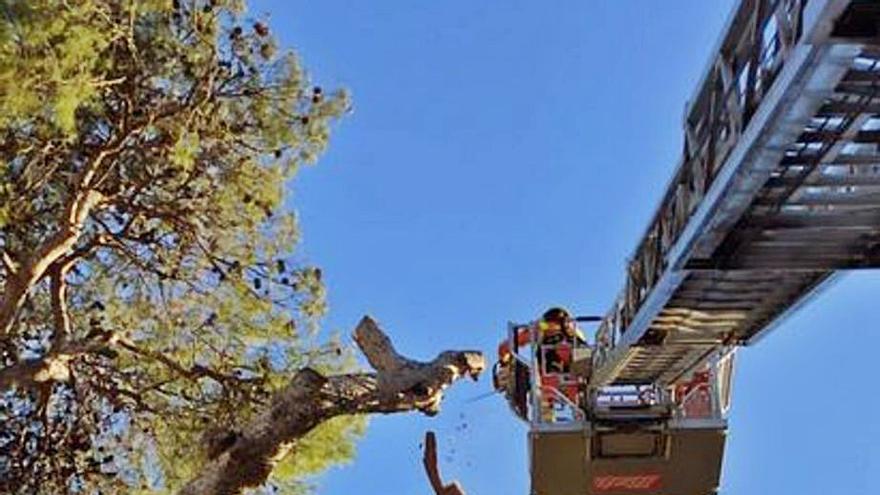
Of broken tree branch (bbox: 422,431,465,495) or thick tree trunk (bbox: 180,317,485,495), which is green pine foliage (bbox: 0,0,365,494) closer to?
thick tree trunk (bbox: 180,317,485,495)

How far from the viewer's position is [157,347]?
9109 millimetres

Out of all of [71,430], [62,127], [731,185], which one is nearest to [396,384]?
[731,185]

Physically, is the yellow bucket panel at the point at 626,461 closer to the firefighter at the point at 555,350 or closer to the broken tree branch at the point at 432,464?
the firefighter at the point at 555,350

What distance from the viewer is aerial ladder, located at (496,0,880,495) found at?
448 cm

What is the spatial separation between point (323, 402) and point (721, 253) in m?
1.98

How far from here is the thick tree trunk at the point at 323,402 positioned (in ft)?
19.4

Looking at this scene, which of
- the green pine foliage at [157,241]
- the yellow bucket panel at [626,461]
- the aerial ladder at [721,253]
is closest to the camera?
the aerial ladder at [721,253]

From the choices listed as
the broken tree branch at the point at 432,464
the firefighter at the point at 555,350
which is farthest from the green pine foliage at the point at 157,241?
the broken tree branch at the point at 432,464

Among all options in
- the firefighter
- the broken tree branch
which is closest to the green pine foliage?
the firefighter

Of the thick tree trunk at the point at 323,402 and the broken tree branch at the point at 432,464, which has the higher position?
the thick tree trunk at the point at 323,402

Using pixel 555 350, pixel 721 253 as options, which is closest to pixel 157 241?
pixel 555 350

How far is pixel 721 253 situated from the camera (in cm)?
614

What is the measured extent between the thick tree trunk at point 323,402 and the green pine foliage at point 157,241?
184 centimetres

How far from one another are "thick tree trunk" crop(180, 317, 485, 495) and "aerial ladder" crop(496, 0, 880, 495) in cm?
136
